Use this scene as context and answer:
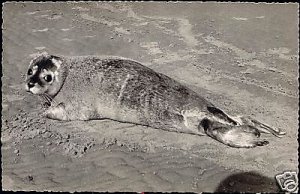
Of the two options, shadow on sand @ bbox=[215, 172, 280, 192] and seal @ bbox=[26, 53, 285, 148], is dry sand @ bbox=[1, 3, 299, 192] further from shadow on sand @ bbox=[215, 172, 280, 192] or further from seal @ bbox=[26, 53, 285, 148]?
seal @ bbox=[26, 53, 285, 148]

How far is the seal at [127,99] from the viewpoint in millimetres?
3932

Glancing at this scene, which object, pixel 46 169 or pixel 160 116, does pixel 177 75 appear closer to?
pixel 160 116

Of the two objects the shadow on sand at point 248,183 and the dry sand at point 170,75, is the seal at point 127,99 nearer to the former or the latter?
the dry sand at point 170,75

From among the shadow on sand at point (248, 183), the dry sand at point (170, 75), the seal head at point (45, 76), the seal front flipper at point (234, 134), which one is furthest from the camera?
the seal head at point (45, 76)

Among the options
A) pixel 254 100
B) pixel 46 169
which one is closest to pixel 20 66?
pixel 46 169

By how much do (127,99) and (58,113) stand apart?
840mm

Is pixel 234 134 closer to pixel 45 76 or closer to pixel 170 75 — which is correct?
pixel 170 75

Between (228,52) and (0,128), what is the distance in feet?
9.62

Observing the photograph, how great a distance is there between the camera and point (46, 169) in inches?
152

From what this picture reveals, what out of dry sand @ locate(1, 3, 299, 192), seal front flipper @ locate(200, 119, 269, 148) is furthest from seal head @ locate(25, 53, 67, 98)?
seal front flipper @ locate(200, 119, 269, 148)

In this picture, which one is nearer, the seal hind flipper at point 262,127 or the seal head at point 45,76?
the seal hind flipper at point 262,127

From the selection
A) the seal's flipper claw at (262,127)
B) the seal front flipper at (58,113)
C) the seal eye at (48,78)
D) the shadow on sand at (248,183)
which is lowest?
the shadow on sand at (248,183)

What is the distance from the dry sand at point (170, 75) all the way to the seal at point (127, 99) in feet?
0.39

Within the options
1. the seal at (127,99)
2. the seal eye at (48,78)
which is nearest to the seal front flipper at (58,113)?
the seal at (127,99)
